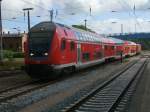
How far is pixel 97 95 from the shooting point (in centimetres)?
1791

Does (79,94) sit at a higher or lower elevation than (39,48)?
lower

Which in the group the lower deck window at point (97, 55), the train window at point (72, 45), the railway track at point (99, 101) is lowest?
the railway track at point (99, 101)

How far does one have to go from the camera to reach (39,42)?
2386 centimetres

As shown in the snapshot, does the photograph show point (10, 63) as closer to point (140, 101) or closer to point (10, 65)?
point (10, 65)

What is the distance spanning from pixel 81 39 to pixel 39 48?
7.14 metres

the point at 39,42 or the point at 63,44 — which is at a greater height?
the point at 39,42

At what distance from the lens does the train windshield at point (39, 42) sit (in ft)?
77.7

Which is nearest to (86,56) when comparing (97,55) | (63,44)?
(97,55)

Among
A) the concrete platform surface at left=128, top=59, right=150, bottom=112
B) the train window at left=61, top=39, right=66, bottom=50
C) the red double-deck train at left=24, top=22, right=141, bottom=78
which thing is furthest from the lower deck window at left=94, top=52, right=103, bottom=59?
the concrete platform surface at left=128, top=59, right=150, bottom=112

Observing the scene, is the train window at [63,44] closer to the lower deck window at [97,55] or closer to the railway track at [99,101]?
the railway track at [99,101]

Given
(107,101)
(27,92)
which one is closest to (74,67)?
(27,92)

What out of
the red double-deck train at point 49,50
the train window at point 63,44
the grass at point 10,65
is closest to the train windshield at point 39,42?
the red double-deck train at point 49,50

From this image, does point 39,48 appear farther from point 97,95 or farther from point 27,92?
point 97,95

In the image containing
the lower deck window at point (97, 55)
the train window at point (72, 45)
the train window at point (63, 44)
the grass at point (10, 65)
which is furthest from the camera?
the lower deck window at point (97, 55)
